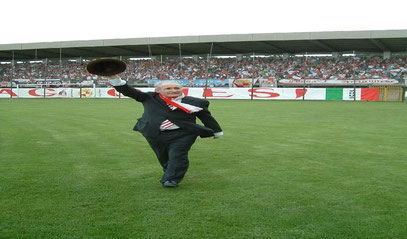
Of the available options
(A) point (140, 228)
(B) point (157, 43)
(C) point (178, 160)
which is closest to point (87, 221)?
(A) point (140, 228)

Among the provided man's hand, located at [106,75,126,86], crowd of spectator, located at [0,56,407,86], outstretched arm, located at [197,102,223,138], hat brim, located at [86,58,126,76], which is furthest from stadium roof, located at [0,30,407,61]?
hat brim, located at [86,58,126,76]

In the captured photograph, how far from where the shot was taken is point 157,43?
153ft

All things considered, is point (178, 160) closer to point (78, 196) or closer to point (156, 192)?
point (156, 192)

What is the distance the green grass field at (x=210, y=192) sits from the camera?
3549 mm

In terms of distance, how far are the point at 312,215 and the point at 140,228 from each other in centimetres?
158

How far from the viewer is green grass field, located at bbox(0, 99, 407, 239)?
11.6 ft

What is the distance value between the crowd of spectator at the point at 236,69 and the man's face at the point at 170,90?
123 feet

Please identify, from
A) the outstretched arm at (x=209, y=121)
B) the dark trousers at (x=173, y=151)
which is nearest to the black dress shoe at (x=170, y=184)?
the dark trousers at (x=173, y=151)

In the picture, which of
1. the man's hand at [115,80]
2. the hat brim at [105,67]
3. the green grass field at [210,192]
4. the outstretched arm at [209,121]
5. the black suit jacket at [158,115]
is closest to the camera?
the green grass field at [210,192]

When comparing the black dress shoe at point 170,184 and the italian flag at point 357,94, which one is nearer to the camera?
the black dress shoe at point 170,184

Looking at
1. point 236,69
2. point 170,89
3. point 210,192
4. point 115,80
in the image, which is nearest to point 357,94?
point 236,69

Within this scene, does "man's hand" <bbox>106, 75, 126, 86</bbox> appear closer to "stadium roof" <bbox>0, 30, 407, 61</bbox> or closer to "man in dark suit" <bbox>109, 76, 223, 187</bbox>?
"man in dark suit" <bbox>109, 76, 223, 187</bbox>

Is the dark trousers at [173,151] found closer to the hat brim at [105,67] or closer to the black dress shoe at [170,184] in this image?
the black dress shoe at [170,184]

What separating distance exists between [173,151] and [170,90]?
29.6 inches
